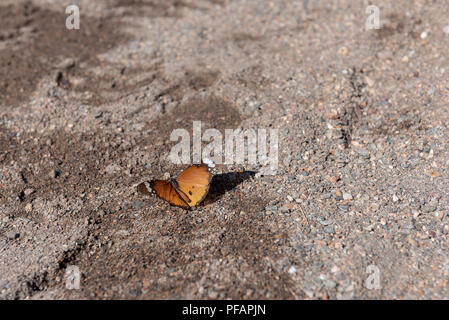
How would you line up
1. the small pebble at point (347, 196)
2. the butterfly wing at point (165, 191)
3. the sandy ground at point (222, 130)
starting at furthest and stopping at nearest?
the small pebble at point (347, 196) < the butterfly wing at point (165, 191) < the sandy ground at point (222, 130)

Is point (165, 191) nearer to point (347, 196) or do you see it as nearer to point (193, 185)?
point (193, 185)

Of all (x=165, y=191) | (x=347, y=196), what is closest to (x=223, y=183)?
(x=165, y=191)

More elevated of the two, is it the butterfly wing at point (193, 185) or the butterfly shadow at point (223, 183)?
the butterfly wing at point (193, 185)

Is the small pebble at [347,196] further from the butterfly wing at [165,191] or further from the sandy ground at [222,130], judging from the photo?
the butterfly wing at [165,191]

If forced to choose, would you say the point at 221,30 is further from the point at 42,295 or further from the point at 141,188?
the point at 42,295

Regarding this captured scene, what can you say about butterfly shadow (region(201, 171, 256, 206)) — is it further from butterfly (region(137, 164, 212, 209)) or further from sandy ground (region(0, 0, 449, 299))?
butterfly (region(137, 164, 212, 209))

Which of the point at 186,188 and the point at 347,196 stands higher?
the point at 186,188

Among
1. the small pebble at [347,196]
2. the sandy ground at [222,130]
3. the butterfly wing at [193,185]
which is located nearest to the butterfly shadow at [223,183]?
the sandy ground at [222,130]

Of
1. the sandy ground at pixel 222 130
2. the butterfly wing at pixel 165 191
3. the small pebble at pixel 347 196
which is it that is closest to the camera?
the sandy ground at pixel 222 130
